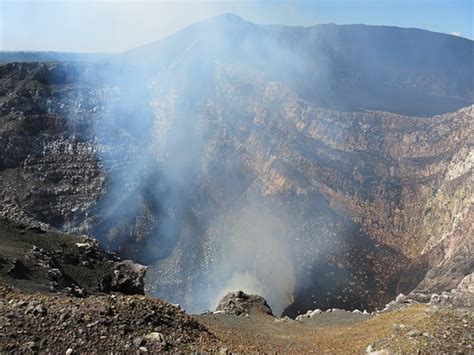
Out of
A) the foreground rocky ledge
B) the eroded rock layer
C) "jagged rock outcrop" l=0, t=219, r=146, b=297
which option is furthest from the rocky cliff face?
the foreground rocky ledge

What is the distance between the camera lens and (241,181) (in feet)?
173

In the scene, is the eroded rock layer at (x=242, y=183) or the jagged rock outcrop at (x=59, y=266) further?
A: the eroded rock layer at (x=242, y=183)

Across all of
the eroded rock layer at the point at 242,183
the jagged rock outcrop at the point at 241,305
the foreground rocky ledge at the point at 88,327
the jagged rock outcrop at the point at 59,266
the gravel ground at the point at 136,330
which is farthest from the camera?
the eroded rock layer at the point at 242,183

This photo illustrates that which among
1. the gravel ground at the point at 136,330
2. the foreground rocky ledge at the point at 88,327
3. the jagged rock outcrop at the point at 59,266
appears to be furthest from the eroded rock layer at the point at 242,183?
the foreground rocky ledge at the point at 88,327

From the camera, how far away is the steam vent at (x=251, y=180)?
27.8 meters

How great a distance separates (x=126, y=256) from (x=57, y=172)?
13.2 meters

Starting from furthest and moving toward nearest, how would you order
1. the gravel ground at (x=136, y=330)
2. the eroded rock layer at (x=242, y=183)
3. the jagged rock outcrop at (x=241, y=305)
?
1. the eroded rock layer at (x=242, y=183)
2. the jagged rock outcrop at (x=241, y=305)
3. the gravel ground at (x=136, y=330)

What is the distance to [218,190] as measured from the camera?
52.1 m

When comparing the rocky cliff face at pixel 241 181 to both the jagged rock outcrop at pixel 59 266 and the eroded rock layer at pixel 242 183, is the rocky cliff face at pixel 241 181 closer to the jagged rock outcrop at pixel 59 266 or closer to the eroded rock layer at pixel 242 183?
the eroded rock layer at pixel 242 183

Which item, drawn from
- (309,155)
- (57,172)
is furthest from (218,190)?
(57,172)

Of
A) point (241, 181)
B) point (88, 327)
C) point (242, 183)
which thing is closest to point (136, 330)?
point (88, 327)

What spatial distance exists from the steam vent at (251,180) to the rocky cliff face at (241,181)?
0.56 ft

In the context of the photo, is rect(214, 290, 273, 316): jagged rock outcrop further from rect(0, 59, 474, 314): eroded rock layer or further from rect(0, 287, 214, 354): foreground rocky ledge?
rect(0, 287, 214, 354): foreground rocky ledge

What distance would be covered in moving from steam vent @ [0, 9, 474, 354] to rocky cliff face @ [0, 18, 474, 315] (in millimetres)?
171
